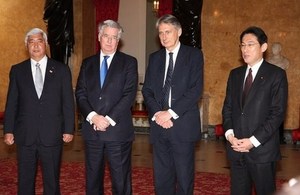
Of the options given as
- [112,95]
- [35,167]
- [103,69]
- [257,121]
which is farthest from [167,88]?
[35,167]

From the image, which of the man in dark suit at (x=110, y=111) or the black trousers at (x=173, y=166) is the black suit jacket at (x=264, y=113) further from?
the man in dark suit at (x=110, y=111)

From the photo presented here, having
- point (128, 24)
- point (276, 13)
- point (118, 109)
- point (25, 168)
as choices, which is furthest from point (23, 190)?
point (128, 24)

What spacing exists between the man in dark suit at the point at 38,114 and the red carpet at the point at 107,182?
126 cm

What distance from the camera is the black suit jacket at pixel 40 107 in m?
4.18

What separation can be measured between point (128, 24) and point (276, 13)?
3.80m

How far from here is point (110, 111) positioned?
4.21 metres

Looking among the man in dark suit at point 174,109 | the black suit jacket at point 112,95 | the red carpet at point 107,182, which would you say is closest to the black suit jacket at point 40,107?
the black suit jacket at point 112,95

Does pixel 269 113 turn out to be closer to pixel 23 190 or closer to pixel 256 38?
pixel 256 38

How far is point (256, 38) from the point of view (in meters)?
3.64

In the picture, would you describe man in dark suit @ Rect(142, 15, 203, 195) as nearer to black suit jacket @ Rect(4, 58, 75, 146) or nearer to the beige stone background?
black suit jacket @ Rect(4, 58, 75, 146)

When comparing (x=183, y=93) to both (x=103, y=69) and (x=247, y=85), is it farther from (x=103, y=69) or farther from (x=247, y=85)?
(x=103, y=69)

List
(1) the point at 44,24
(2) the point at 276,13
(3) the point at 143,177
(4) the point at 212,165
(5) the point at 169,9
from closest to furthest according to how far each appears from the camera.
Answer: (3) the point at 143,177 < (4) the point at 212,165 < (2) the point at 276,13 < (5) the point at 169,9 < (1) the point at 44,24

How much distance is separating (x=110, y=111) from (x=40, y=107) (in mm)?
591

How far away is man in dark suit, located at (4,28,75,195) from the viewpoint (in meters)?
4.17
